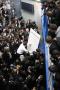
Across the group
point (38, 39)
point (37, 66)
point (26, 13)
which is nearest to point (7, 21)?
point (26, 13)

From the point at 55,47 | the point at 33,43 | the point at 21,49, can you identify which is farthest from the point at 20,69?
the point at 55,47

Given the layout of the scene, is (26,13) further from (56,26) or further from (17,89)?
(56,26)

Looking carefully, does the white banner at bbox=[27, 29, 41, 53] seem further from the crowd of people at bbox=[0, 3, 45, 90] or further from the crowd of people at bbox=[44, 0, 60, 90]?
the crowd of people at bbox=[44, 0, 60, 90]

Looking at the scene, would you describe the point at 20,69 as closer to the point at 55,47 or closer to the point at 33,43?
the point at 33,43

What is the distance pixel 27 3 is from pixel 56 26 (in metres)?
12.1

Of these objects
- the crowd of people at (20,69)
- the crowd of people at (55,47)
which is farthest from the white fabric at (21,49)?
the crowd of people at (55,47)

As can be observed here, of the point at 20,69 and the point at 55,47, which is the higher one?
the point at 55,47

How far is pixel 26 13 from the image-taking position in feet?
61.1

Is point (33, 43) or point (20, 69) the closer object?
point (20, 69)

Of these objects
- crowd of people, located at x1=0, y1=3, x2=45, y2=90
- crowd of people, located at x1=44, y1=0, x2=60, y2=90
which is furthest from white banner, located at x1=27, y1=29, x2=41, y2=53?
crowd of people, located at x1=44, y1=0, x2=60, y2=90

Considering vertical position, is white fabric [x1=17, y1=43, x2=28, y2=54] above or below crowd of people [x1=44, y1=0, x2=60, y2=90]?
below

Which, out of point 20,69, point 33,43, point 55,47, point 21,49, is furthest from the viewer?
point 33,43

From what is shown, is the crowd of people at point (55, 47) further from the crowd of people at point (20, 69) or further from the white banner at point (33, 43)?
the white banner at point (33, 43)

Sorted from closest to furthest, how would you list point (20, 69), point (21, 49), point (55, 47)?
point (55, 47) < point (20, 69) < point (21, 49)
